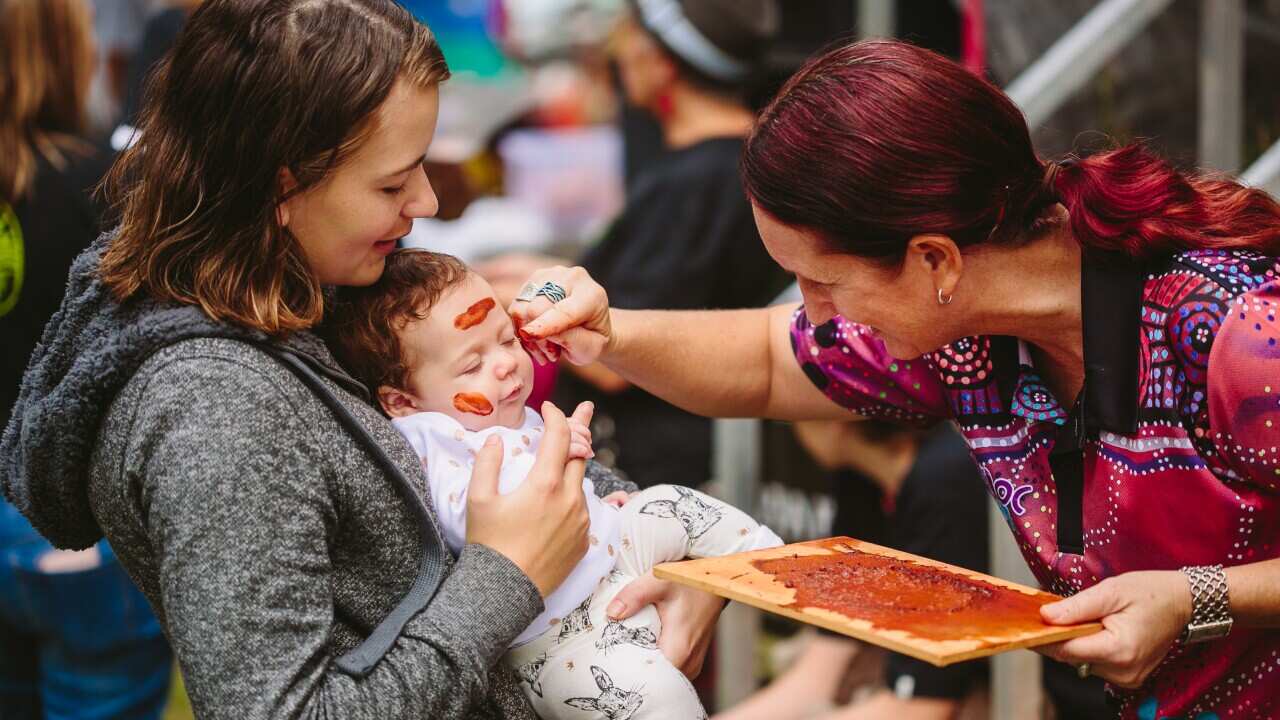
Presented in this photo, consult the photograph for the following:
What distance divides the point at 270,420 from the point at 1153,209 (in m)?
1.32

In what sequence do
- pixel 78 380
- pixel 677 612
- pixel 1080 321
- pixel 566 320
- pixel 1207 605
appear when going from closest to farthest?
1. pixel 78 380
2. pixel 1207 605
3. pixel 677 612
4. pixel 1080 321
5. pixel 566 320

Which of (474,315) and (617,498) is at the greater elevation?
(474,315)

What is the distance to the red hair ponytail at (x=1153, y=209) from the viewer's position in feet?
6.47

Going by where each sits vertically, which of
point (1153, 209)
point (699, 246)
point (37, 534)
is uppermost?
point (1153, 209)

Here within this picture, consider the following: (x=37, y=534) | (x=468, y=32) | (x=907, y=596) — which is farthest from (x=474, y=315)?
(x=468, y=32)

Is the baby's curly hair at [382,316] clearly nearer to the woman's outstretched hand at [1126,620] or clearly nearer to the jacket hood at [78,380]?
the jacket hood at [78,380]

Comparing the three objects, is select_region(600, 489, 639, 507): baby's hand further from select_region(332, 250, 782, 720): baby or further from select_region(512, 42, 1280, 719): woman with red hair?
select_region(512, 42, 1280, 719): woman with red hair

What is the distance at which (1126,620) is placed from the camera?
1766mm

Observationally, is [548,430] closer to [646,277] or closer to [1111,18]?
[646,277]

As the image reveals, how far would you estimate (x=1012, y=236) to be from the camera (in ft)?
6.76

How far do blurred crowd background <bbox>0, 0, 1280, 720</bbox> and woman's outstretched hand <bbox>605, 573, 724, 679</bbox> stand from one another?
3.01 feet

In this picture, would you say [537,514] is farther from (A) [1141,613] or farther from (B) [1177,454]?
(B) [1177,454]

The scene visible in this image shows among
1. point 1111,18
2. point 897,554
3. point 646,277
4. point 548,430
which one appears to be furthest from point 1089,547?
point 1111,18

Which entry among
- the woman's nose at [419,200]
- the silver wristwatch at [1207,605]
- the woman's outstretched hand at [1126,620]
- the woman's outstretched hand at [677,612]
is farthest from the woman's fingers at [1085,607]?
the woman's nose at [419,200]
